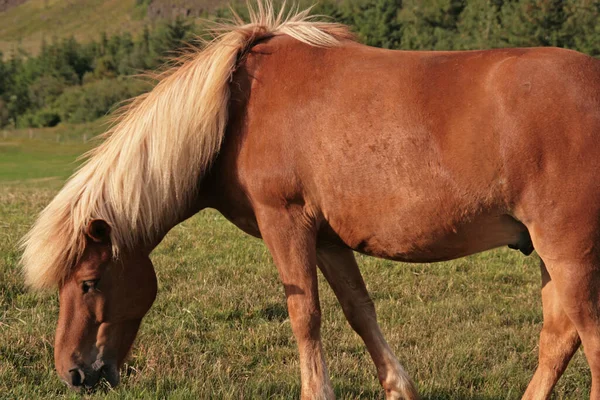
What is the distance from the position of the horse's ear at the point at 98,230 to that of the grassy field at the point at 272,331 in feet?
2.70

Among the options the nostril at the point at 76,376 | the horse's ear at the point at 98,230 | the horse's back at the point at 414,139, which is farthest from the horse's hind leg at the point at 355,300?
the nostril at the point at 76,376

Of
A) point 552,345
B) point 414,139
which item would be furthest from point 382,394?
point 414,139

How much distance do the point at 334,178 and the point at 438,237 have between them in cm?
57

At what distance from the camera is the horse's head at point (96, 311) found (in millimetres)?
3867

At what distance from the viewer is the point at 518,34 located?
44.2m

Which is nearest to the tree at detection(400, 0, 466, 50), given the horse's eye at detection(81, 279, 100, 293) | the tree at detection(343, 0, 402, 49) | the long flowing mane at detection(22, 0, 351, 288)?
the tree at detection(343, 0, 402, 49)

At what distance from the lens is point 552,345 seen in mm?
3854

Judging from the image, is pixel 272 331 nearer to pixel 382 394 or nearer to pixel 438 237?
pixel 382 394

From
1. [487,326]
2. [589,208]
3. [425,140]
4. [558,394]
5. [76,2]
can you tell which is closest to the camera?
[589,208]

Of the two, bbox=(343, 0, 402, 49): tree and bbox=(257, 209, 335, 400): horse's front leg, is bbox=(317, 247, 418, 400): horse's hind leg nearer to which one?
bbox=(257, 209, 335, 400): horse's front leg

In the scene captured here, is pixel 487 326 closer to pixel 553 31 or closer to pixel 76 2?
pixel 553 31

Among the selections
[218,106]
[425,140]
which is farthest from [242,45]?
[425,140]

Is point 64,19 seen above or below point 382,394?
below

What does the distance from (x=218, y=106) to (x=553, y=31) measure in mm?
45419
